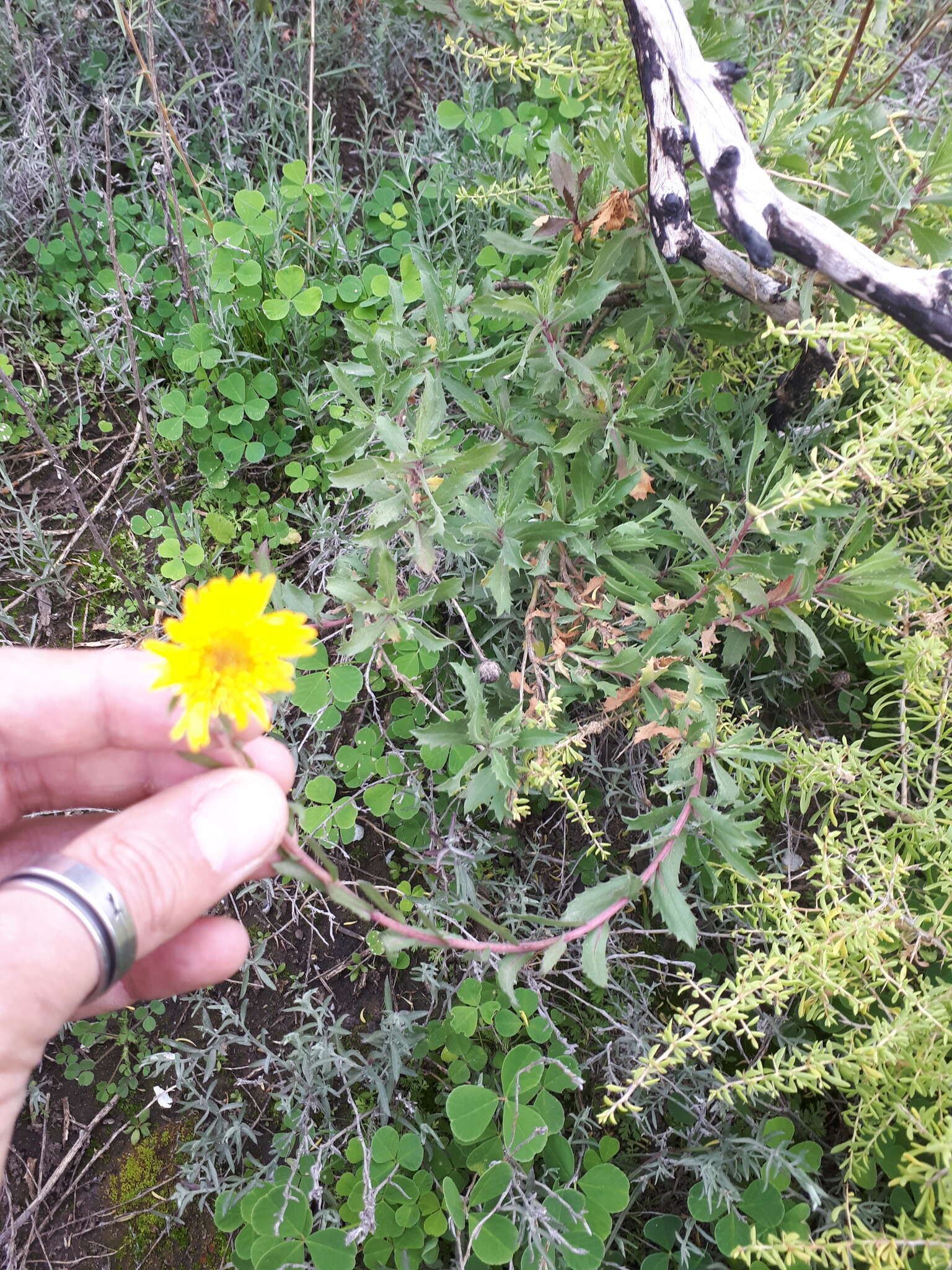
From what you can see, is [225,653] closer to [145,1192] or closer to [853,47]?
[145,1192]

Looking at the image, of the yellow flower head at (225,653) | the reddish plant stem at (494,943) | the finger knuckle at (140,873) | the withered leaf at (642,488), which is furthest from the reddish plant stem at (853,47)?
the finger knuckle at (140,873)

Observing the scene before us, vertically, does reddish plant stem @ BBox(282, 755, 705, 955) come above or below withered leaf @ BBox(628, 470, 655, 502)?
below

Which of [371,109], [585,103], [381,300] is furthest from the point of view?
[371,109]

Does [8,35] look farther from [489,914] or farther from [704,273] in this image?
[489,914]

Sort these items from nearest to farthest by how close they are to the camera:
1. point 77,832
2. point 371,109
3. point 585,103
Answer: point 77,832 → point 585,103 → point 371,109

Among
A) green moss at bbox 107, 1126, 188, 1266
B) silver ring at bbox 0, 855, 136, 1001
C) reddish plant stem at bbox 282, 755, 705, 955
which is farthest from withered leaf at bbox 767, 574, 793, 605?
green moss at bbox 107, 1126, 188, 1266

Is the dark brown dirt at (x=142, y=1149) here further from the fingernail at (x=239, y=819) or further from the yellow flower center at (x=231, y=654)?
the yellow flower center at (x=231, y=654)

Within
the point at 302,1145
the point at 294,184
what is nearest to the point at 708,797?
the point at 302,1145

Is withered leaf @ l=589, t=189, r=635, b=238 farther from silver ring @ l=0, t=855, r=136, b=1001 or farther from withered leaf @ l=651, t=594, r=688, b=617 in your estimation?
silver ring @ l=0, t=855, r=136, b=1001
